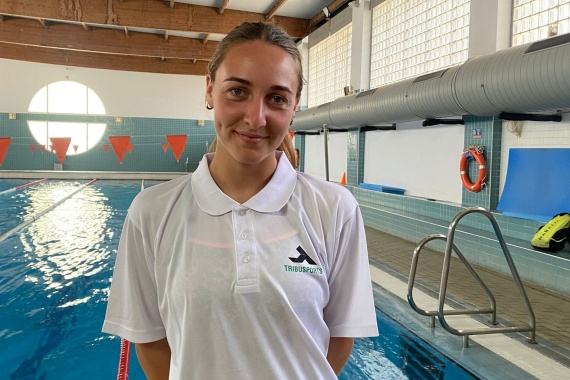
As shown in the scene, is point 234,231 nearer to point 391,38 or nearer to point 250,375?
point 250,375

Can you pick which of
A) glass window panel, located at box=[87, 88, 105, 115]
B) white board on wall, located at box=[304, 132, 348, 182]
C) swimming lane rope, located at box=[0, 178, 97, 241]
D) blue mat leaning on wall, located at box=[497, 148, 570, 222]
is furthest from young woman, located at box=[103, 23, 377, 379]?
glass window panel, located at box=[87, 88, 105, 115]

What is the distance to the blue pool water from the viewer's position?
308cm

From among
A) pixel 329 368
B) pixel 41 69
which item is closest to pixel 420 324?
pixel 329 368

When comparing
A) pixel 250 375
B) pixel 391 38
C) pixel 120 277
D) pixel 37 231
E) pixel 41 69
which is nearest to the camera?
pixel 250 375

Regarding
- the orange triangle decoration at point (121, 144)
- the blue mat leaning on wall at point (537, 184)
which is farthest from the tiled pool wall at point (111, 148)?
the blue mat leaning on wall at point (537, 184)

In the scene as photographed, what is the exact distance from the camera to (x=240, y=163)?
1.02m

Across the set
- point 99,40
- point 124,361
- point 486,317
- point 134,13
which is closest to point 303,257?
point 124,361

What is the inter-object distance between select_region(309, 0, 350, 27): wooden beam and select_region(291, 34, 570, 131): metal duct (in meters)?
4.10

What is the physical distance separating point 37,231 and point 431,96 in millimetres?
5753

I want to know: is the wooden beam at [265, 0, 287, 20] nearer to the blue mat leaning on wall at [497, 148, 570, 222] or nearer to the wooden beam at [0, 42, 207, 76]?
the wooden beam at [0, 42, 207, 76]

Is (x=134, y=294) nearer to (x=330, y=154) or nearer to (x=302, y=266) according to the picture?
(x=302, y=266)

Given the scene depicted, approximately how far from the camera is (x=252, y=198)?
996 millimetres

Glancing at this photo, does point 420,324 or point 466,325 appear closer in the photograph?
point 466,325

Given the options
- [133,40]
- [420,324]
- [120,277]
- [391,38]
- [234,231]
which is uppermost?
[133,40]
